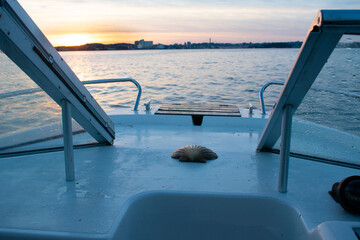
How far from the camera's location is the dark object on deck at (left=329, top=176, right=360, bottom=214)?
5.89ft

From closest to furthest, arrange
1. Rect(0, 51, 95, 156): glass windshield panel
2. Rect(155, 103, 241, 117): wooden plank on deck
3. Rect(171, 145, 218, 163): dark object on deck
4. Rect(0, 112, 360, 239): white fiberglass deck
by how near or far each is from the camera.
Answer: Rect(0, 112, 360, 239): white fiberglass deck
Rect(0, 51, 95, 156): glass windshield panel
Rect(171, 145, 218, 163): dark object on deck
Rect(155, 103, 241, 117): wooden plank on deck

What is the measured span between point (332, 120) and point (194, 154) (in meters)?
1.41

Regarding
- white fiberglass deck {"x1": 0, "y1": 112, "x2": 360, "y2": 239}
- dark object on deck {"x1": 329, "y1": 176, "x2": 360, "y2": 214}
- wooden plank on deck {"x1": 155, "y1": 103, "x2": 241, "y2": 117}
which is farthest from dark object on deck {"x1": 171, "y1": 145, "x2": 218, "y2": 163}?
wooden plank on deck {"x1": 155, "y1": 103, "x2": 241, "y2": 117}

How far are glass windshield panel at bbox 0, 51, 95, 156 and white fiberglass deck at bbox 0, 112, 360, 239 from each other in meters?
0.14

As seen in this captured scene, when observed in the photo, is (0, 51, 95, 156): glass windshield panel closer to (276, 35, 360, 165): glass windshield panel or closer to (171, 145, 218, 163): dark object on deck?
(171, 145, 218, 163): dark object on deck

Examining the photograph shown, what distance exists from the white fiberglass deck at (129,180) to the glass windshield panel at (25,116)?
0.14 meters

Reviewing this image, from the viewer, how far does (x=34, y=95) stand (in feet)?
7.91

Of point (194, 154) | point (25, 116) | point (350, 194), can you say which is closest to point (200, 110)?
point (194, 154)

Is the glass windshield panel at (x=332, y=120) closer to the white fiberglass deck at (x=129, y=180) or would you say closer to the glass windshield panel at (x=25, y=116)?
the white fiberglass deck at (x=129, y=180)

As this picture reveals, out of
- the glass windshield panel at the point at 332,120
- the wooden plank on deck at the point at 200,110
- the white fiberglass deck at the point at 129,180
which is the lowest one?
the white fiberglass deck at the point at 129,180

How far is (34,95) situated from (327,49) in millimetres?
2141

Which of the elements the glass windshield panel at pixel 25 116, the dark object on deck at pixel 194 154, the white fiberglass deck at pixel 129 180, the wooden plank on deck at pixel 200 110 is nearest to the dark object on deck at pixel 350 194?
the white fiberglass deck at pixel 129 180

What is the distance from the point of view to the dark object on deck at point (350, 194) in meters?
1.80

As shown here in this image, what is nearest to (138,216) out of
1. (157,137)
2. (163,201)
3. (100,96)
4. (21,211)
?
(163,201)
